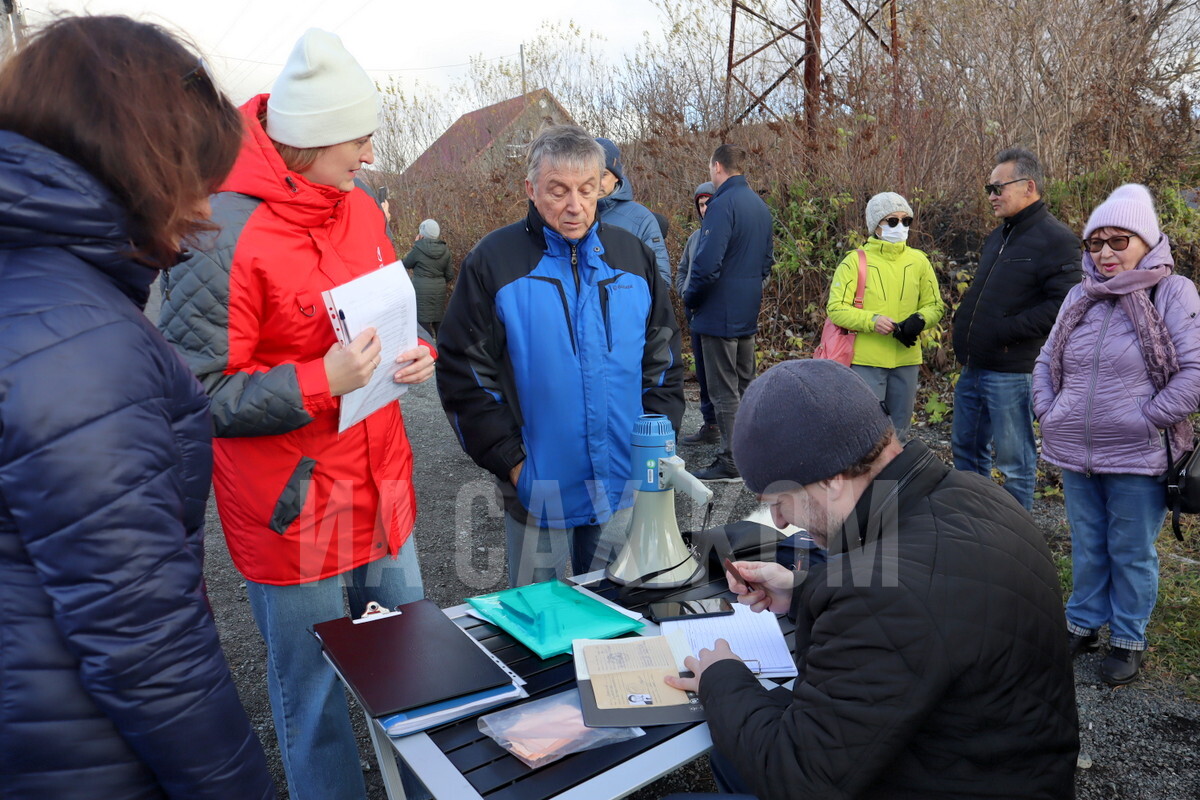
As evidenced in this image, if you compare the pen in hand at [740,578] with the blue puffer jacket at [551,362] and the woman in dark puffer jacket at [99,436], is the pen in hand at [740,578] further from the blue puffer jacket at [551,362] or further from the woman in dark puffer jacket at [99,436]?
the woman in dark puffer jacket at [99,436]

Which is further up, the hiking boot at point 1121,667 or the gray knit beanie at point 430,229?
the gray knit beanie at point 430,229

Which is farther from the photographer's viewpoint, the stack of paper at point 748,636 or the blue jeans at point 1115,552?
the blue jeans at point 1115,552

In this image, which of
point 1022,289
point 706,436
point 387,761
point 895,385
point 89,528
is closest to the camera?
point 89,528

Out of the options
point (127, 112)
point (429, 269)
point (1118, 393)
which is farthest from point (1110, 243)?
point (429, 269)

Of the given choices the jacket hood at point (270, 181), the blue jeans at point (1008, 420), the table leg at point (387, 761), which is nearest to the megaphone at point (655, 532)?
the table leg at point (387, 761)

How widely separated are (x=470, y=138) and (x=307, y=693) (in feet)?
49.2

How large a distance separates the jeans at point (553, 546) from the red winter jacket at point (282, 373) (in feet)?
1.93

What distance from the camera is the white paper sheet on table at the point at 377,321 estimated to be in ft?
5.77

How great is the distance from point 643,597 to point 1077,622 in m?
2.32

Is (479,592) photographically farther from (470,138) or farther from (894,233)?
(470,138)

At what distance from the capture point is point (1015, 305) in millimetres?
4121

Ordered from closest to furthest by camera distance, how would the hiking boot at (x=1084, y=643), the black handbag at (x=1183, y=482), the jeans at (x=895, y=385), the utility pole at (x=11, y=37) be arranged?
the utility pole at (x=11, y=37), the black handbag at (x=1183, y=482), the hiking boot at (x=1084, y=643), the jeans at (x=895, y=385)

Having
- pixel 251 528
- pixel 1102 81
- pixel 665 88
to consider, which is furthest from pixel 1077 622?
pixel 665 88

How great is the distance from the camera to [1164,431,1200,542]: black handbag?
285cm
